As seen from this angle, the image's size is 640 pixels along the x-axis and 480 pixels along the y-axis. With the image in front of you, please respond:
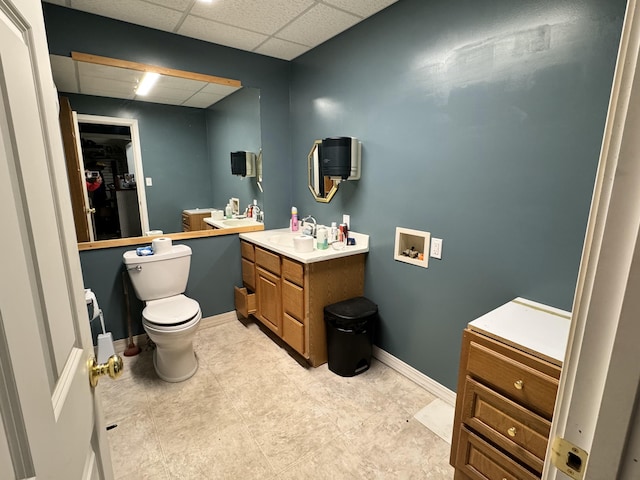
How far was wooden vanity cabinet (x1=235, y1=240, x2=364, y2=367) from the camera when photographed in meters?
2.29

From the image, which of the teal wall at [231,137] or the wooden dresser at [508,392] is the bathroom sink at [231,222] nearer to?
the teal wall at [231,137]

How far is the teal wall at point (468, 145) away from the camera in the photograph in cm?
140

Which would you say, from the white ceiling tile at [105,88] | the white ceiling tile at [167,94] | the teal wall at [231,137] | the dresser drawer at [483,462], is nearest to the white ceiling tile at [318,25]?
the teal wall at [231,137]

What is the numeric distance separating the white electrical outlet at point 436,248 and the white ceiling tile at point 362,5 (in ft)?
4.99

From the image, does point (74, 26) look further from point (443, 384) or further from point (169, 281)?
point (443, 384)

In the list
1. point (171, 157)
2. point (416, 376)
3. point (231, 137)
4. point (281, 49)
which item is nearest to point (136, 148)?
point (171, 157)

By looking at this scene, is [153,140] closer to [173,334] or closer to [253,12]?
[253,12]

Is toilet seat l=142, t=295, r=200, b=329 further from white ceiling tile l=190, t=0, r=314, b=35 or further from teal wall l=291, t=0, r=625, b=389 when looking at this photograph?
white ceiling tile l=190, t=0, r=314, b=35

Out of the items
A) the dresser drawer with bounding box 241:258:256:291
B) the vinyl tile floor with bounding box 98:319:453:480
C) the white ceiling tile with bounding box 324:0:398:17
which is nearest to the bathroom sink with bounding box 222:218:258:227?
the dresser drawer with bounding box 241:258:256:291

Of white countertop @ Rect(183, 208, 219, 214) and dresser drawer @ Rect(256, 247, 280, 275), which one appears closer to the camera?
dresser drawer @ Rect(256, 247, 280, 275)

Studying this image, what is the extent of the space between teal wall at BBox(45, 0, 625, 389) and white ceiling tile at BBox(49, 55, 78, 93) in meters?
0.07

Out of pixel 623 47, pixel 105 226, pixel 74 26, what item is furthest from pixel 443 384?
pixel 74 26

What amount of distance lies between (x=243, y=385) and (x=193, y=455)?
0.57 metres

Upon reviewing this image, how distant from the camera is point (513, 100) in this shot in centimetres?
158
